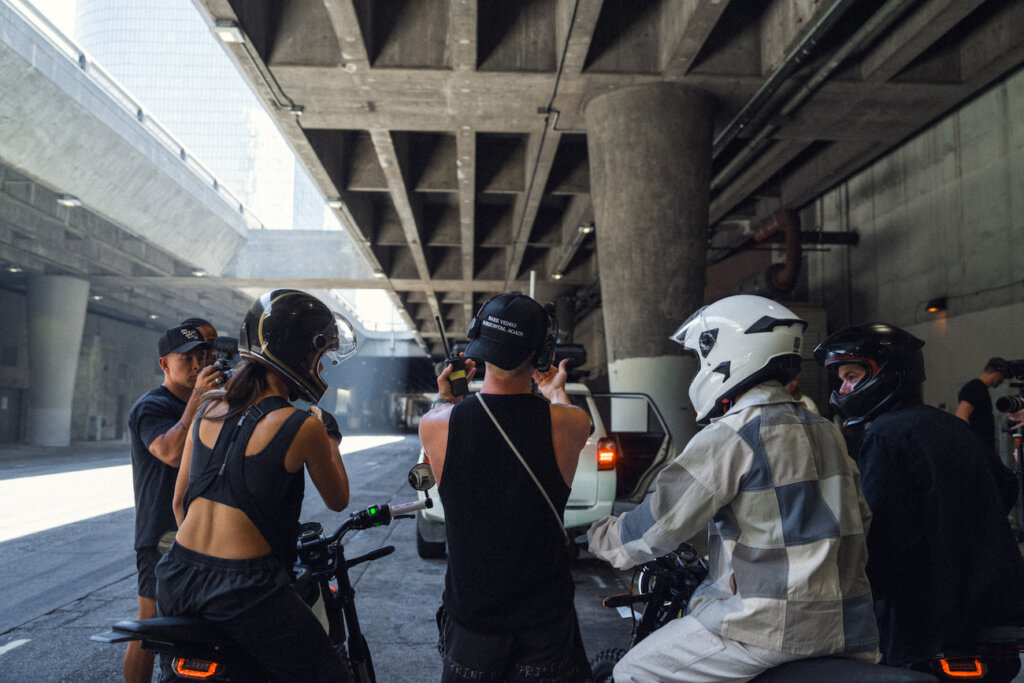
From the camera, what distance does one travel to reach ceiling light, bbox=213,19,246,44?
31.2 feet

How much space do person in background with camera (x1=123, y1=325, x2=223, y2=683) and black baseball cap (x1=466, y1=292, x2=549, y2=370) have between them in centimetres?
151

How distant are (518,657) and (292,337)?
1.28 metres

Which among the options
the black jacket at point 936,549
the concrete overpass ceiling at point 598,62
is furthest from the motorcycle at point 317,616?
the concrete overpass ceiling at point 598,62

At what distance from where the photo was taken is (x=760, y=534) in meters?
1.93

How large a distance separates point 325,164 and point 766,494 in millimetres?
14234

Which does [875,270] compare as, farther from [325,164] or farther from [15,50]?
[15,50]

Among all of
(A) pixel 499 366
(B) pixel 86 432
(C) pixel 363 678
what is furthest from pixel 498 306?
(B) pixel 86 432

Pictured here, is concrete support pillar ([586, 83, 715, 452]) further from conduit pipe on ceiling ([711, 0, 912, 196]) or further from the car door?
the car door

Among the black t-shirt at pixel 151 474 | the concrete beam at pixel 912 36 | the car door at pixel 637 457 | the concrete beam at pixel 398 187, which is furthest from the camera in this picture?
the concrete beam at pixel 398 187

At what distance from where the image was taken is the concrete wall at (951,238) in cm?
1105

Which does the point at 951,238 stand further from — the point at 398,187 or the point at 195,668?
the point at 195,668

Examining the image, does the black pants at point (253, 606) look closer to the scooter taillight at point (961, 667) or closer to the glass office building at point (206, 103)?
the scooter taillight at point (961, 667)

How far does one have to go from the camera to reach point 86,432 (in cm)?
3681

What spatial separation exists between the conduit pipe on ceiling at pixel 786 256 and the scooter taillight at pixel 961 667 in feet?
45.8
